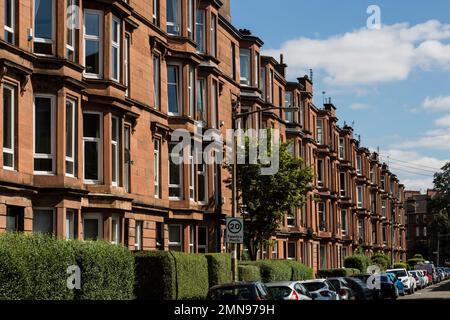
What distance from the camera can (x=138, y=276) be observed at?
88.5 ft

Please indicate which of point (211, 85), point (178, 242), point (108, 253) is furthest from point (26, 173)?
point (211, 85)

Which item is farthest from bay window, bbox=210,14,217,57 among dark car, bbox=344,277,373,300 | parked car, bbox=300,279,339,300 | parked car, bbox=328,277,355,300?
parked car, bbox=300,279,339,300

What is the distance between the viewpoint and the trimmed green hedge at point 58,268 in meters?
17.5

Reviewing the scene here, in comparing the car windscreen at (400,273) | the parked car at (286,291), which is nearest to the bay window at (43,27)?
the parked car at (286,291)

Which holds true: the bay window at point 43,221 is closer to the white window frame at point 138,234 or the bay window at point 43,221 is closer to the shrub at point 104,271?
the shrub at point 104,271

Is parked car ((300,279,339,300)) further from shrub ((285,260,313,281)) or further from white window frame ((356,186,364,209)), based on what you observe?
white window frame ((356,186,364,209))

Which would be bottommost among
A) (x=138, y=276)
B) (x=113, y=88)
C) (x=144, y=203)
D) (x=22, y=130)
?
(x=138, y=276)

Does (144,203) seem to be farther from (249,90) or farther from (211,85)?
(249,90)

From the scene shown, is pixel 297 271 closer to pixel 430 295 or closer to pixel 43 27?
pixel 430 295

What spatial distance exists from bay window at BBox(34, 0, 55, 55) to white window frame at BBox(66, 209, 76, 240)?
4964 mm

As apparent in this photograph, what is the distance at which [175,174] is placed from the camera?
3497 centimetres

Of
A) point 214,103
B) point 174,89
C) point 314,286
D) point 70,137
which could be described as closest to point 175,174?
point 174,89

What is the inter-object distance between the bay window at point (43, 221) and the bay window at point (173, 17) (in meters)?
14.2
